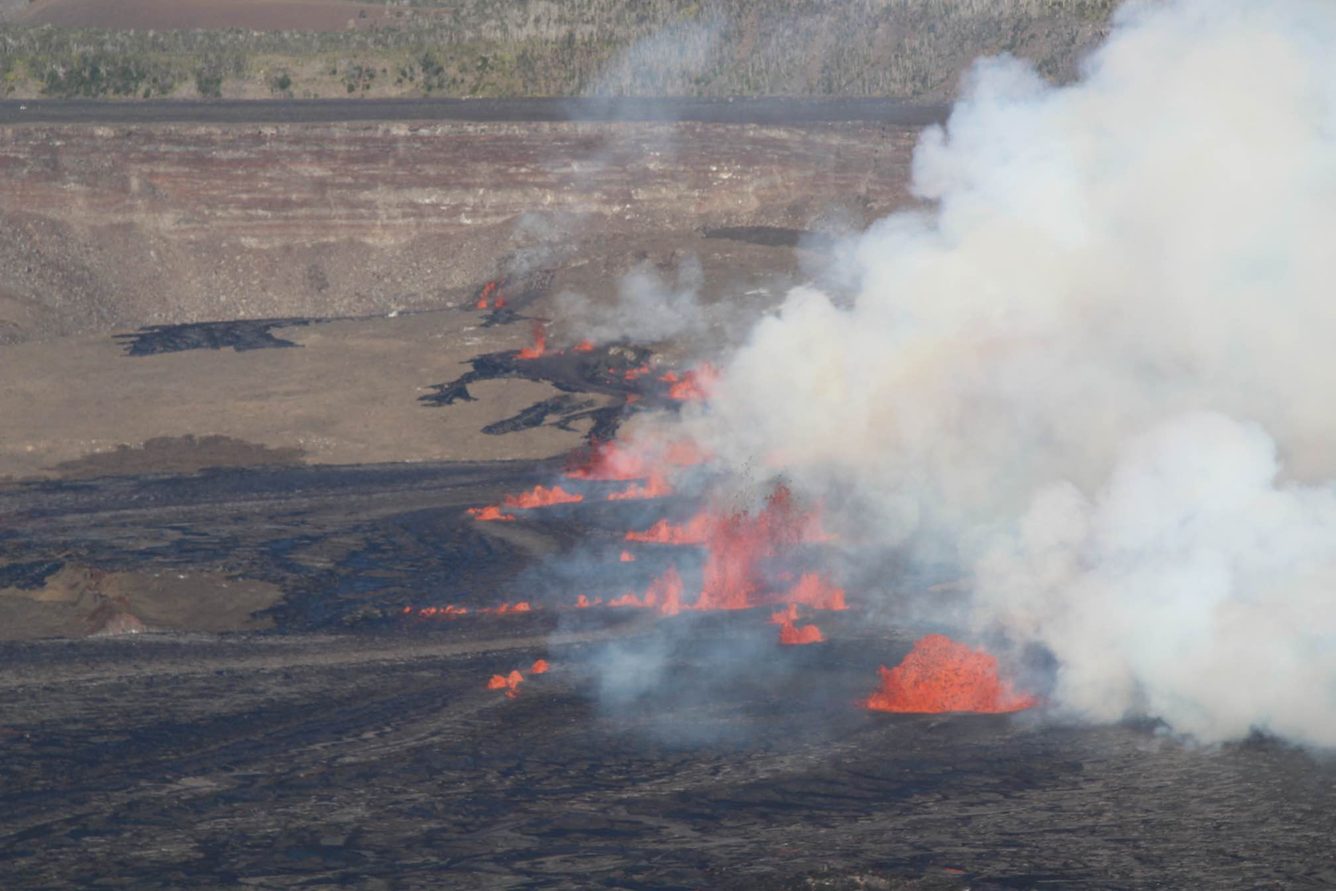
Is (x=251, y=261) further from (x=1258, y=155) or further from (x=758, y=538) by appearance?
(x=1258, y=155)

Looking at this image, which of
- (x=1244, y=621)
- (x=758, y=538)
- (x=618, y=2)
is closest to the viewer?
(x=1244, y=621)

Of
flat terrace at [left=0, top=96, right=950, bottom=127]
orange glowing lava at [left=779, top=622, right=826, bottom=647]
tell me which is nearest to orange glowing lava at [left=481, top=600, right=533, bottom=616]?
orange glowing lava at [left=779, top=622, right=826, bottom=647]

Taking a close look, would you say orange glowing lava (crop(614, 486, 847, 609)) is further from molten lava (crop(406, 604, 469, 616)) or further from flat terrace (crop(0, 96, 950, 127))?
flat terrace (crop(0, 96, 950, 127))

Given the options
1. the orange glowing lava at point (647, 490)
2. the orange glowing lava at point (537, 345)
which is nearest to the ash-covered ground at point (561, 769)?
the orange glowing lava at point (647, 490)

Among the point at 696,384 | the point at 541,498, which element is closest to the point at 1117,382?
the point at 541,498

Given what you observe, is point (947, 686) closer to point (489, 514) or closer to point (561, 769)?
point (561, 769)

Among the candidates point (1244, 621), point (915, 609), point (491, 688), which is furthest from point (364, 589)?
point (1244, 621)
